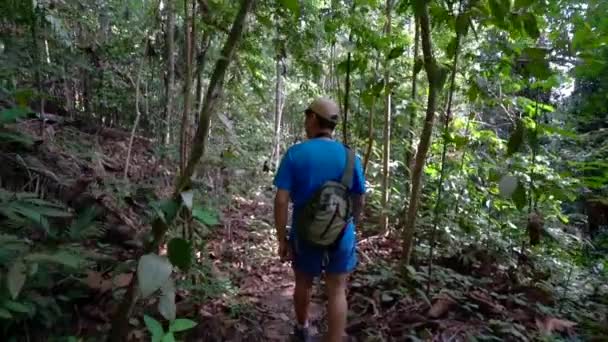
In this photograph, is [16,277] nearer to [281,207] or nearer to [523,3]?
[281,207]

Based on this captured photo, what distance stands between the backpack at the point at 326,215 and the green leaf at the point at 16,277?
61.9 inches

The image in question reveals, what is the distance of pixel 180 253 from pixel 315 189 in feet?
4.13

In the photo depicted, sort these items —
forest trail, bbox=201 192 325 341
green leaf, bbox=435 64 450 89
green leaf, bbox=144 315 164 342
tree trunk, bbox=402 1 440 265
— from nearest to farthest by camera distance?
green leaf, bbox=144 315 164 342 < green leaf, bbox=435 64 450 89 < tree trunk, bbox=402 1 440 265 < forest trail, bbox=201 192 325 341

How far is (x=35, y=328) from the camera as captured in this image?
8.49 ft

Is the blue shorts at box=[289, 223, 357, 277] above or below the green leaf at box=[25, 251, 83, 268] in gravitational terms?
below

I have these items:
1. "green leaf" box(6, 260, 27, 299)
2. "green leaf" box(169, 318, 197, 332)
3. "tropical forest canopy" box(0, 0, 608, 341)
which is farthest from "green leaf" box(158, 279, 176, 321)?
"green leaf" box(6, 260, 27, 299)

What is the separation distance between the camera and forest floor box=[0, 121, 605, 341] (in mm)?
3104

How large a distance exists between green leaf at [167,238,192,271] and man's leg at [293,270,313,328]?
55.4 inches

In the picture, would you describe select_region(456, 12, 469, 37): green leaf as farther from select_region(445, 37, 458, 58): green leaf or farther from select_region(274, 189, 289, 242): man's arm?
select_region(274, 189, 289, 242): man's arm

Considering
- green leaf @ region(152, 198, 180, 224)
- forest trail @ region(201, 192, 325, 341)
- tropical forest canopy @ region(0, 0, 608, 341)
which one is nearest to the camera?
green leaf @ region(152, 198, 180, 224)

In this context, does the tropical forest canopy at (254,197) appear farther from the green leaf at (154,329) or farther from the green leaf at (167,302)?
the green leaf at (154,329)

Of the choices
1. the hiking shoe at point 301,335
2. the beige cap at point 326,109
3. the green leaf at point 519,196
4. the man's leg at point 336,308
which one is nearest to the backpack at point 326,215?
the man's leg at point 336,308

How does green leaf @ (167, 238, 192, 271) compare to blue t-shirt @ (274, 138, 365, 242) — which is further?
blue t-shirt @ (274, 138, 365, 242)

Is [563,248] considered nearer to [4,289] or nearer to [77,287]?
[77,287]
